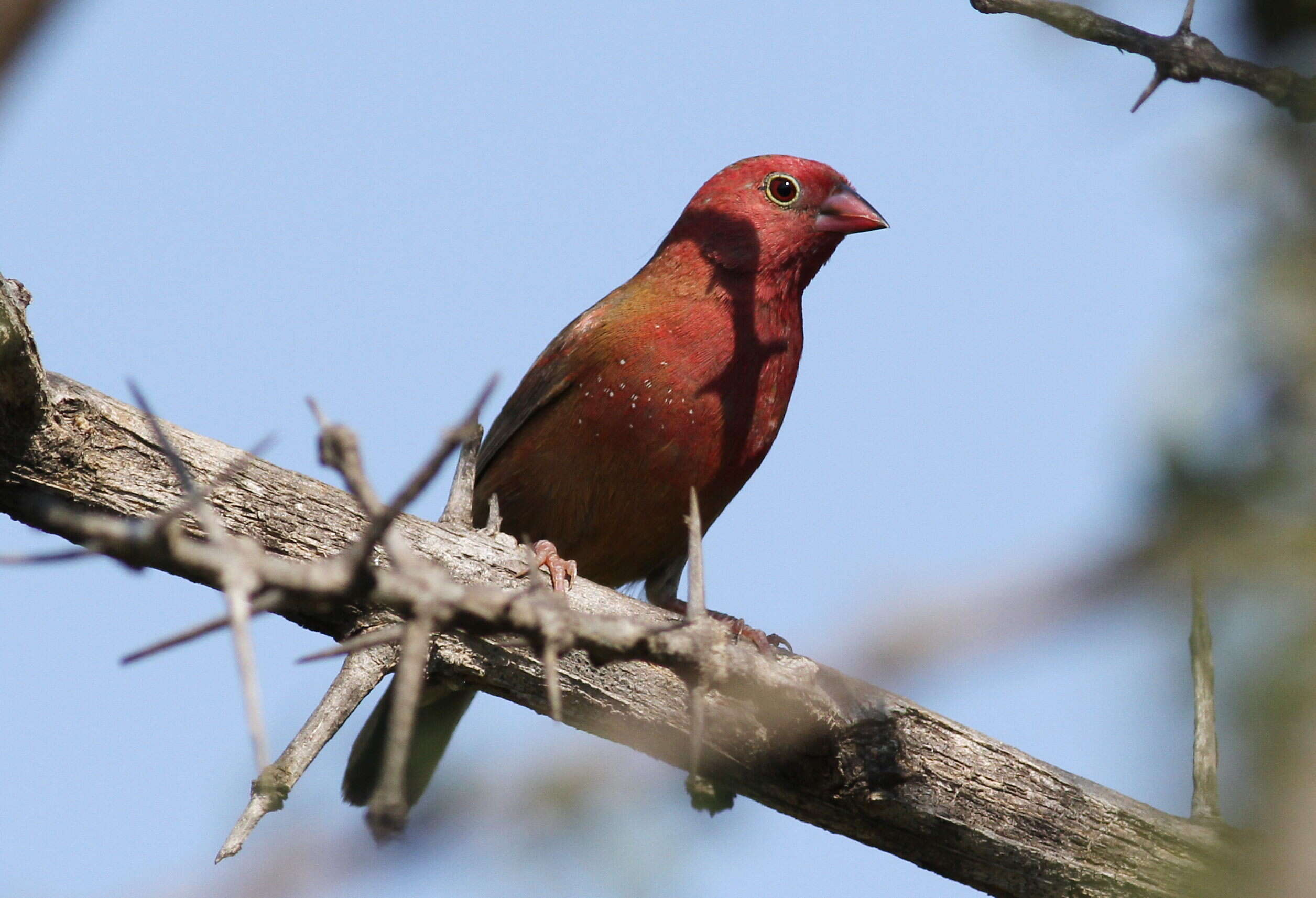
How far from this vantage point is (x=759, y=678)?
9.23 feet

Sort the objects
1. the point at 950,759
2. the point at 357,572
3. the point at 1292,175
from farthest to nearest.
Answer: the point at 950,759, the point at 1292,175, the point at 357,572

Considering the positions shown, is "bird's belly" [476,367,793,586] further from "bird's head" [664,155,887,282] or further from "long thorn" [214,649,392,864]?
"long thorn" [214,649,392,864]

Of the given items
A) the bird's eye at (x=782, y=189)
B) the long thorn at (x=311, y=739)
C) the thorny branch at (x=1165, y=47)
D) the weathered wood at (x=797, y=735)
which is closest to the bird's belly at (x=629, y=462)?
the bird's eye at (x=782, y=189)

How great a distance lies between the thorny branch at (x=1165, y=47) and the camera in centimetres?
271

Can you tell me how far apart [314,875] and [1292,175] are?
2.20 m

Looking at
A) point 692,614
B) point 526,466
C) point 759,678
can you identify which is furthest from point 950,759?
point 526,466

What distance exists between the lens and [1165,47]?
118 inches

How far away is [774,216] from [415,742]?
2551mm

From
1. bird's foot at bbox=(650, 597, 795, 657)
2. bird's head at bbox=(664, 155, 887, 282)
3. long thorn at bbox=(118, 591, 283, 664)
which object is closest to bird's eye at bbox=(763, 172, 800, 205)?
bird's head at bbox=(664, 155, 887, 282)

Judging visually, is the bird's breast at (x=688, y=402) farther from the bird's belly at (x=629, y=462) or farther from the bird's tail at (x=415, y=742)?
the bird's tail at (x=415, y=742)

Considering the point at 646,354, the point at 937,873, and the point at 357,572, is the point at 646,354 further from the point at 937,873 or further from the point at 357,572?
the point at 357,572

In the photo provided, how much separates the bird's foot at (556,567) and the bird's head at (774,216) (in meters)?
1.64

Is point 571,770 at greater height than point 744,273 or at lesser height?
lesser

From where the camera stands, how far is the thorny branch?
2.71 m
